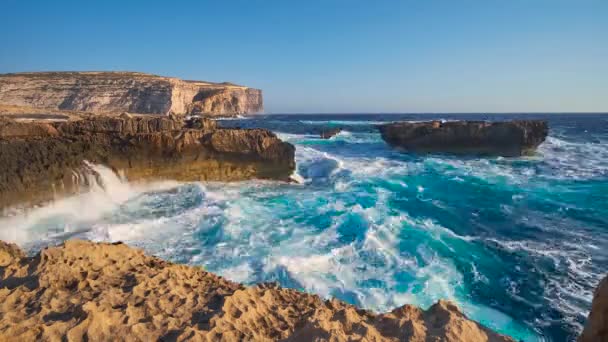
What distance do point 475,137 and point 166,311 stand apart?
91.5ft

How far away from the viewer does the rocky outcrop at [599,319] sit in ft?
7.97

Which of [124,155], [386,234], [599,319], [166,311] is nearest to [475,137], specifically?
[386,234]

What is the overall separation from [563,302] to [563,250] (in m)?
3.00

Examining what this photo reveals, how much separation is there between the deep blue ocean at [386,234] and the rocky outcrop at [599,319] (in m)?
3.92

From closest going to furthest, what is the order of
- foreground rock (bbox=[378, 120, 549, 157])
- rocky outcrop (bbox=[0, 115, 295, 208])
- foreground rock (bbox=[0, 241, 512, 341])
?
1. foreground rock (bbox=[0, 241, 512, 341])
2. rocky outcrop (bbox=[0, 115, 295, 208])
3. foreground rock (bbox=[378, 120, 549, 157])

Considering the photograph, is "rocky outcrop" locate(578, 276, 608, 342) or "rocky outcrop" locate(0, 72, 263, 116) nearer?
"rocky outcrop" locate(578, 276, 608, 342)

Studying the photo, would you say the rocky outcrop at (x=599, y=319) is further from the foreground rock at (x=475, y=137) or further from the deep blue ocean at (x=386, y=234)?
the foreground rock at (x=475, y=137)

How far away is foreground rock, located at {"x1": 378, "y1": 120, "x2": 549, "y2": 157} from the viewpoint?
85.9 feet

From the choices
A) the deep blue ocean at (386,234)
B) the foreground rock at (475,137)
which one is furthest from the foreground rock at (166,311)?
the foreground rock at (475,137)

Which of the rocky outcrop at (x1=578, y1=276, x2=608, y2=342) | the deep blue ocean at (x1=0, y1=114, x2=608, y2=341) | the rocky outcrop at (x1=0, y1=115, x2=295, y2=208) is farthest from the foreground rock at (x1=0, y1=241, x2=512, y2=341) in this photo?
the rocky outcrop at (x1=0, y1=115, x2=295, y2=208)

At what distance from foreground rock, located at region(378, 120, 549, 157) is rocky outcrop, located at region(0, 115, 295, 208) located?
50.5ft

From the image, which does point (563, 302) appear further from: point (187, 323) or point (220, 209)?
point (220, 209)

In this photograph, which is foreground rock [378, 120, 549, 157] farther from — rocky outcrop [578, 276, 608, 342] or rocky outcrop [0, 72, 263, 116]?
rocky outcrop [0, 72, 263, 116]

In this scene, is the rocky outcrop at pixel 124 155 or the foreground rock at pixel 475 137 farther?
the foreground rock at pixel 475 137
